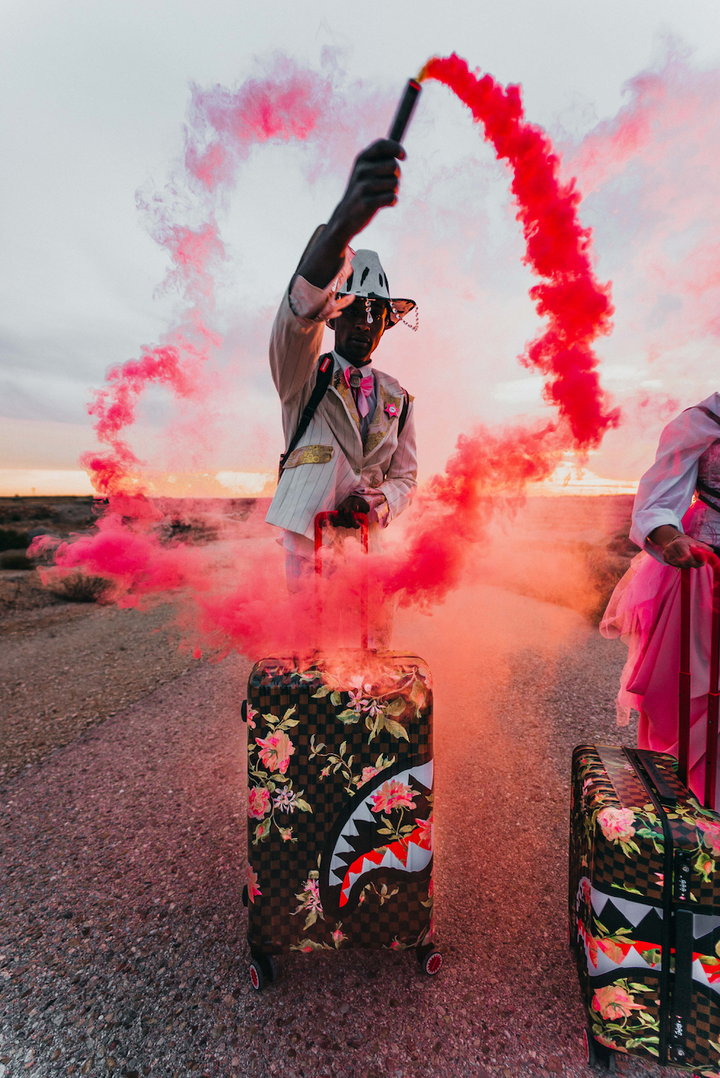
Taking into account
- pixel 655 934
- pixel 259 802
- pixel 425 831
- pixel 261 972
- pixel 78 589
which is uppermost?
pixel 259 802

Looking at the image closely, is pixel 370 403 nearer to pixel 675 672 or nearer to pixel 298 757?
pixel 298 757

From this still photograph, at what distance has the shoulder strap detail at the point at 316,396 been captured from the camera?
203 centimetres

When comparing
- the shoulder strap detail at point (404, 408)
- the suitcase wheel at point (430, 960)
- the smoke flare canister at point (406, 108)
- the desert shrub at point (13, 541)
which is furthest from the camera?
the desert shrub at point (13, 541)

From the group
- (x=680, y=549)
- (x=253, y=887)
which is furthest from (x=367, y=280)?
(x=253, y=887)

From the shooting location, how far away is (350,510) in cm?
193

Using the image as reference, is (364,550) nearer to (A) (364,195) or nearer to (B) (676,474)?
(A) (364,195)

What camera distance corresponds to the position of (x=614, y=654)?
5.97 metres

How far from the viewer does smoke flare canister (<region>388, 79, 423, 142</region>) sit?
1.25m

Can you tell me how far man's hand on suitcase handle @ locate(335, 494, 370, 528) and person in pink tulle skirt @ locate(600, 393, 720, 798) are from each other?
1182 millimetres

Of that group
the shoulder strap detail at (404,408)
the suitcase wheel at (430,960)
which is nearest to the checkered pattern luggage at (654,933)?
the suitcase wheel at (430,960)

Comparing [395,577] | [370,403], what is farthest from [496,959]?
[370,403]

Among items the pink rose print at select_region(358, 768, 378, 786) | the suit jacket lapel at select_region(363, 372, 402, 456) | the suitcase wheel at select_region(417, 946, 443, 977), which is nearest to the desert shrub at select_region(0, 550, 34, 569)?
the suit jacket lapel at select_region(363, 372, 402, 456)

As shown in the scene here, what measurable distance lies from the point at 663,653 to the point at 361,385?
184 cm

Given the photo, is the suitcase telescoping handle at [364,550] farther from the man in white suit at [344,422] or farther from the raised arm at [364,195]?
the raised arm at [364,195]
